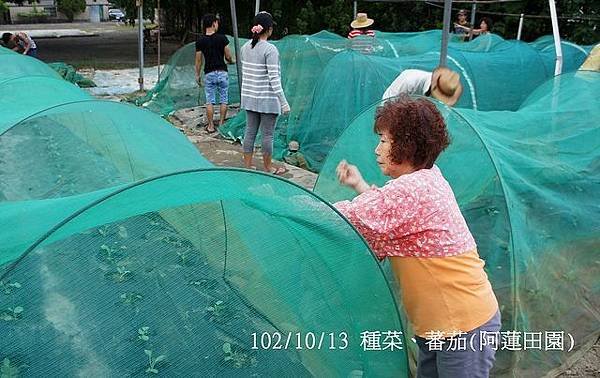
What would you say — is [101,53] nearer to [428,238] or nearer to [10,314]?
[10,314]

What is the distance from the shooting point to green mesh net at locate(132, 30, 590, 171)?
5938 millimetres

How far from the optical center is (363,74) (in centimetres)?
587

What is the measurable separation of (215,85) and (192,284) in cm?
602

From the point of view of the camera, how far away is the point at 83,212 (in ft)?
5.24

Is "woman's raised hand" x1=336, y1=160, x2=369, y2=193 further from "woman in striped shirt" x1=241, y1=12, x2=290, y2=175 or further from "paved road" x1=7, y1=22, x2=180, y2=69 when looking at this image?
"paved road" x1=7, y1=22, x2=180, y2=69

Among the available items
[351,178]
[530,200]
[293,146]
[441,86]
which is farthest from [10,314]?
[293,146]

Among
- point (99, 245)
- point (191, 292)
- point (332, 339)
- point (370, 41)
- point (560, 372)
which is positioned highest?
point (370, 41)

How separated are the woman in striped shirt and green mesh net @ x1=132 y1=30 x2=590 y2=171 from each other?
89 cm

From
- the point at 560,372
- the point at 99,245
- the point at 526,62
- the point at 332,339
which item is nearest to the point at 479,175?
the point at 560,372

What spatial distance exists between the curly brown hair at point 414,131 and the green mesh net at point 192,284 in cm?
30

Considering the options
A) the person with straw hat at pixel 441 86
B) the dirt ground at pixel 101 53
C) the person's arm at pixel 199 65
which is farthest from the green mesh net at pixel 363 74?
the dirt ground at pixel 101 53

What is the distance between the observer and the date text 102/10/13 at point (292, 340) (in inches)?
78.4

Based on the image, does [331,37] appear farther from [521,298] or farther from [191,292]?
[191,292]

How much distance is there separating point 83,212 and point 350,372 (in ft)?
3.51
